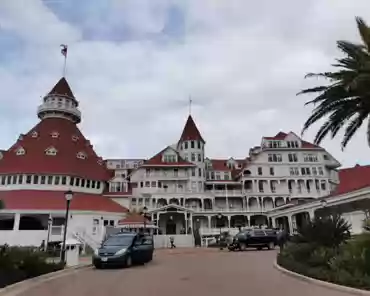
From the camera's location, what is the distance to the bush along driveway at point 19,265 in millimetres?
12047

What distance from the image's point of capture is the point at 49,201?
142 ft

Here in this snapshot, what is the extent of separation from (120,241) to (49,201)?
26982mm

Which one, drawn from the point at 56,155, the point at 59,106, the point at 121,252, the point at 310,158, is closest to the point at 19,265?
the point at 121,252

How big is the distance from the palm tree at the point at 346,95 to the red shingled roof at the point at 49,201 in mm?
32696

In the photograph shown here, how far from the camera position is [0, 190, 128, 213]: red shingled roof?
41.7m

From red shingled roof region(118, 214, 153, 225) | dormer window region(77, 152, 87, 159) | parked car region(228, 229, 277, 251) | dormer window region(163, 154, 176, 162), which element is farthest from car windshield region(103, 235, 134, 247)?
dormer window region(163, 154, 176, 162)

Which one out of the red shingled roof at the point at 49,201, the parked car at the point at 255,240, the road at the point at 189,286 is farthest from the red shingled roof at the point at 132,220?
the road at the point at 189,286

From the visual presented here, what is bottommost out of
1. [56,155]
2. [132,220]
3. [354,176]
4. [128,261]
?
[128,261]

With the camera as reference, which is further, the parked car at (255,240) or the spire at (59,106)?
the spire at (59,106)

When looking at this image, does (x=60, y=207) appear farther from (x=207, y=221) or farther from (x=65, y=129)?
(x=207, y=221)

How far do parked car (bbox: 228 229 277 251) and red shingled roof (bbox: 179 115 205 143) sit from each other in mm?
31822

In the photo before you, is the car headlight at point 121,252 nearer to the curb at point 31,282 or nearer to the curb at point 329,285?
the curb at point 31,282

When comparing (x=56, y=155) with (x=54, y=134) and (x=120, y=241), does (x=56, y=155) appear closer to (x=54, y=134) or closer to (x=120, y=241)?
(x=54, y=134)

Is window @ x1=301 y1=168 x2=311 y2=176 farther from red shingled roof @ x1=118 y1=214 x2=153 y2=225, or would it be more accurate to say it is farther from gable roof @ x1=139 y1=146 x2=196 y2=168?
red shingled roof @ x1=118 y1=214 x2=153 y2=225
